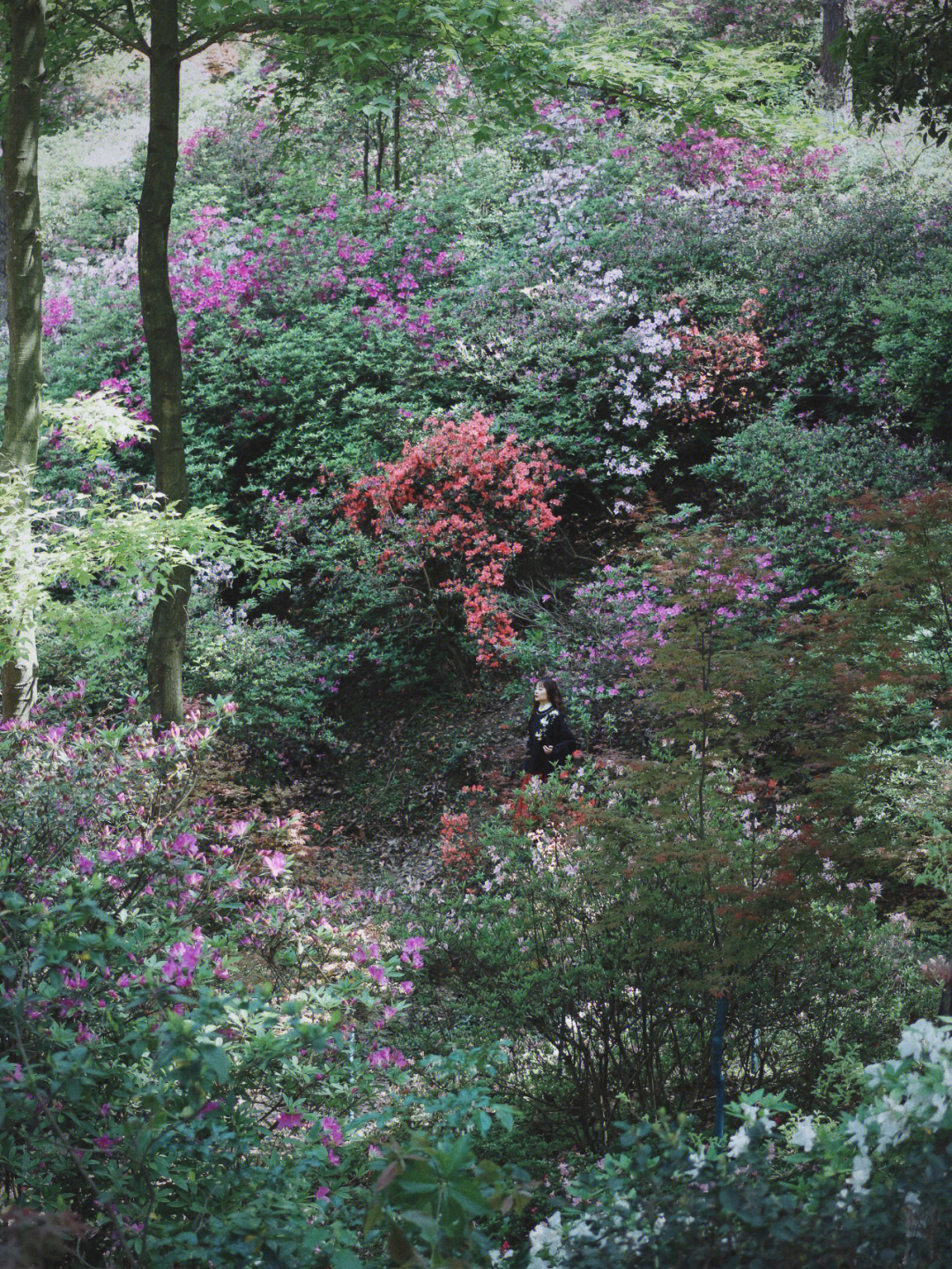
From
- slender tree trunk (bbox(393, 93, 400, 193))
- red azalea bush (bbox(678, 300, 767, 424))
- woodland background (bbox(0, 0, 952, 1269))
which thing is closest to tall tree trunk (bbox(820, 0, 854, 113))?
woodland background (bbox(0, 0, 952, 1269))

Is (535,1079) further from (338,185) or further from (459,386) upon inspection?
(338,185)

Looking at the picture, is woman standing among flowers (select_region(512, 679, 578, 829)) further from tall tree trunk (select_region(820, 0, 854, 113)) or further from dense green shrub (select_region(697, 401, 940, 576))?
tall tree trunk (select_region(820, 0, 854, 113))

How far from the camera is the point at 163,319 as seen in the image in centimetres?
661

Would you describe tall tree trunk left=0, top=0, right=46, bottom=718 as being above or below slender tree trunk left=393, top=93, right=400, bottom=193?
below

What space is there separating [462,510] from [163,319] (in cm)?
320

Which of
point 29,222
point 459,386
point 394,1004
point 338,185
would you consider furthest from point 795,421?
point 338,185

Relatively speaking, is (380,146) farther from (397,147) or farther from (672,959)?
(672,959)

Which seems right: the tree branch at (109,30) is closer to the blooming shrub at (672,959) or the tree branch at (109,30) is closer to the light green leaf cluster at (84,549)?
the light green leaf cluster at (84,549)

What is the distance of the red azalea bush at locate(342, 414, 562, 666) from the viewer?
29.1 ft

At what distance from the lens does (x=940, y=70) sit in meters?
6.09

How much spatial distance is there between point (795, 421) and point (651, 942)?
7142mm

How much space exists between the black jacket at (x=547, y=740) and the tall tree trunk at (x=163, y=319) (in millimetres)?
2319

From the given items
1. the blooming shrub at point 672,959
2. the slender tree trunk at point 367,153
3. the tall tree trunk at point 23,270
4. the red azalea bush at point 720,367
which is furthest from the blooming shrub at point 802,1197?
the slender tree trunk at point 367,153

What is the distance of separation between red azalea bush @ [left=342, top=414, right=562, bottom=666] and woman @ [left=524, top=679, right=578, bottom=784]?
6.51ft
